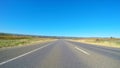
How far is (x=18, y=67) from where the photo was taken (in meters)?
7.11

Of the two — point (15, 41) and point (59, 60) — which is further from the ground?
point (15, 41)

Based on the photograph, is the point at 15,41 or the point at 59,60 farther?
the point at 15,41

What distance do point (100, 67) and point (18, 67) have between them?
3.63 meters

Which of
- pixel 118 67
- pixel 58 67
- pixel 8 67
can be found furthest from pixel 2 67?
pixel 118 67

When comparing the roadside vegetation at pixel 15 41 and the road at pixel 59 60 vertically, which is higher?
the roadside vegetation at pixel 15 41

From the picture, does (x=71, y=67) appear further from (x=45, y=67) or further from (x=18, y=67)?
(x=18, y=67)

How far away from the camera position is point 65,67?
283 inches

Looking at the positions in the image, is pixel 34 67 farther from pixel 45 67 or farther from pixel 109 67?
pixel 109 67

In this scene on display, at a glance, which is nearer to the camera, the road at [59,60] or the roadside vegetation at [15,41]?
the road at [59,60]

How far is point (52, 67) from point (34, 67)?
→ 79cm

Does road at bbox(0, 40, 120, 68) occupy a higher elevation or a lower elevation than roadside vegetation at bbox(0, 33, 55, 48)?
lower

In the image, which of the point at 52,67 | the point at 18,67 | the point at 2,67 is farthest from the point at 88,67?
the point at 2,67

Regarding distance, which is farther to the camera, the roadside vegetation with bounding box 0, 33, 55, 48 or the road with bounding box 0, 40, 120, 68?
the roadside vegetation with bounding box 0, 33, 55, 48

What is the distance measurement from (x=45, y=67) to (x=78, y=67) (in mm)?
1467
